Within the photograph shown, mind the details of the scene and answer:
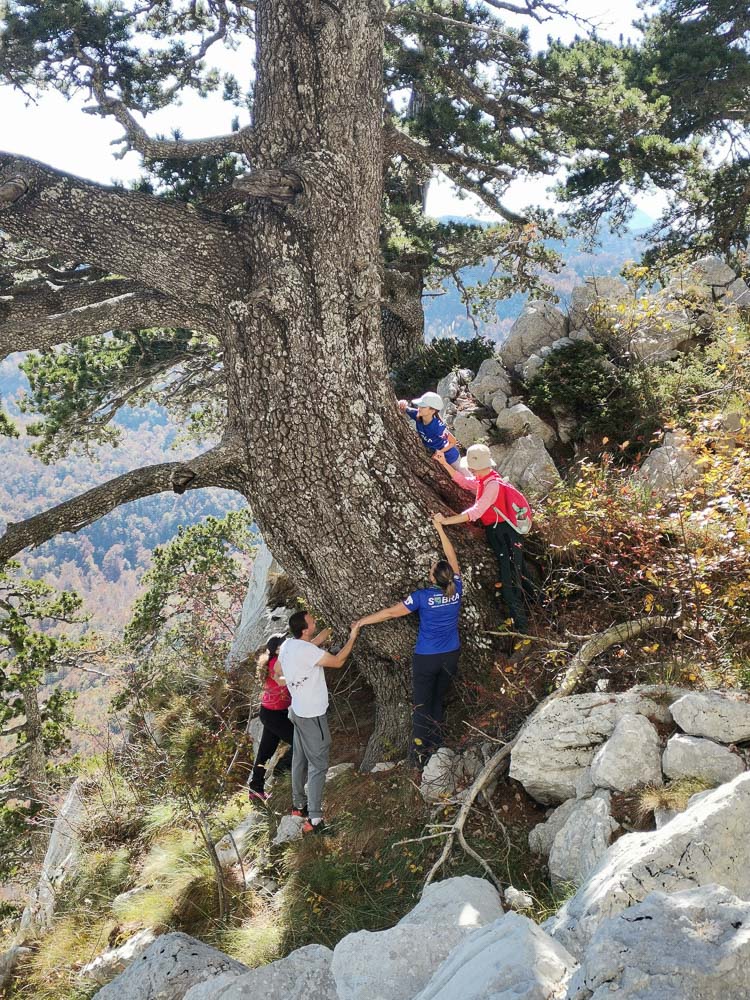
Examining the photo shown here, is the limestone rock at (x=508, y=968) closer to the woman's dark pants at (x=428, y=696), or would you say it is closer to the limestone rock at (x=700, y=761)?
the limestone rock at (x=700, y=761)

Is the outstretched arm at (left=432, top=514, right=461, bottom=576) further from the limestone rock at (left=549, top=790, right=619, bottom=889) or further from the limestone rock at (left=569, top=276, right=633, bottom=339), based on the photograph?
the limestone rock at (left=569, top=276, right=633, bottom=339)

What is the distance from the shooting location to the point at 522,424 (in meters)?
8.88

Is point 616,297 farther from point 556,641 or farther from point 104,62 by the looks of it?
point 104,62

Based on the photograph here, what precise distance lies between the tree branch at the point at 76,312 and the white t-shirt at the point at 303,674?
2990mm

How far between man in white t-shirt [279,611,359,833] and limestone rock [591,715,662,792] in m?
2.16

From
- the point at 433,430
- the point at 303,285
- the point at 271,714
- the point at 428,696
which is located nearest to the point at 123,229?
the point at 303,285

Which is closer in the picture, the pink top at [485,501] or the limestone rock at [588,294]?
the pink top at [485,501]

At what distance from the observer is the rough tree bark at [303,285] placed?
5840 mm

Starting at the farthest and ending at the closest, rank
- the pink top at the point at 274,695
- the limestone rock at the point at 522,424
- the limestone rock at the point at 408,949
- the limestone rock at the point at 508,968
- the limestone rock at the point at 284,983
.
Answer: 1. the limestone rock at the point at 522,424
2. the pink top at the point at 274,695
3. the limestone rock at the point at 284,983
4. the limestone rock at the point at 408,949
5. the limestone rock at the point at 508,968

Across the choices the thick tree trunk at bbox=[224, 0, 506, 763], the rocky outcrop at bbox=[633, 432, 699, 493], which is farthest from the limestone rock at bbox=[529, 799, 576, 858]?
the rocky outcrop at bbox=[633, 432, 699, 493]

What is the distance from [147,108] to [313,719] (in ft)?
20.2

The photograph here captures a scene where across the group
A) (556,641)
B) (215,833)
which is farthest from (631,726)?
Result: (215,833)

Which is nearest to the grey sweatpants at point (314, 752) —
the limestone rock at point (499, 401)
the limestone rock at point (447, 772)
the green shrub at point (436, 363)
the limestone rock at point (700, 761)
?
the limestone rock at point (447, 772)

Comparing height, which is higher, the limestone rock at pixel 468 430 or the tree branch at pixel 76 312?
the tree branch at pixel 76 312
